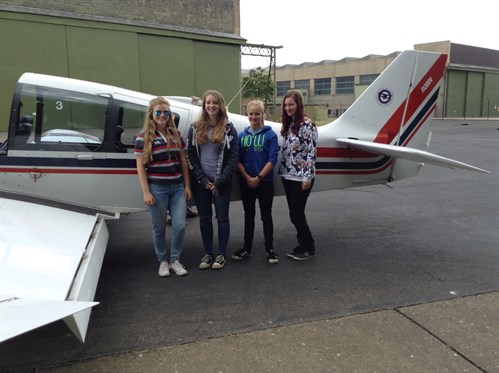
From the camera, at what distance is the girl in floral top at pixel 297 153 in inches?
163

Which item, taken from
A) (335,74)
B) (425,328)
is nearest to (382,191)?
(425,328)

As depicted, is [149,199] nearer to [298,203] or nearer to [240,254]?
[240,254]

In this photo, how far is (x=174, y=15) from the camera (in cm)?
2239

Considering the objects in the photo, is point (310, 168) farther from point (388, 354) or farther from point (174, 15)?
point (174, 15)

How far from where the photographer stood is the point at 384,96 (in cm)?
502

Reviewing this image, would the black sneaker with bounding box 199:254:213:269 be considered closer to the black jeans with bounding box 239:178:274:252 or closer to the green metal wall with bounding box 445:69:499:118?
the black jeans with bounding box 239:178:274:252

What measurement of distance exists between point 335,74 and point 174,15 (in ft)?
189

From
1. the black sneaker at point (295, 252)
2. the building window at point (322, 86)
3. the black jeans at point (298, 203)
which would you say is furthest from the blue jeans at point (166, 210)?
the building window at point (322, 86)

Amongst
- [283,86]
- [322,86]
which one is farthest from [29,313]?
[283,86]

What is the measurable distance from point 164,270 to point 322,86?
257 feet

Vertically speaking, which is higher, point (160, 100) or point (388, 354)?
point (160, 100)

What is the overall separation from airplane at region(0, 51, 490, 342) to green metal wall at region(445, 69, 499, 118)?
61.9 metres

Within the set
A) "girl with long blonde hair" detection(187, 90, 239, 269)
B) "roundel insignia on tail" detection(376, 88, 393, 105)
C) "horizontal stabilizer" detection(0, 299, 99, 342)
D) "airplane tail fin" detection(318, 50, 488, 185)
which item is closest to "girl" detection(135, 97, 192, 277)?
"girl with long blonde hair" detection(187, 90, 239, 269)

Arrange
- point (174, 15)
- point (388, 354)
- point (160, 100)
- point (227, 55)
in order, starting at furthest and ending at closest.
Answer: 1. point (227, 55)
2. point (174, 15)
3. point (160, 100)
4. point (388, 354)
